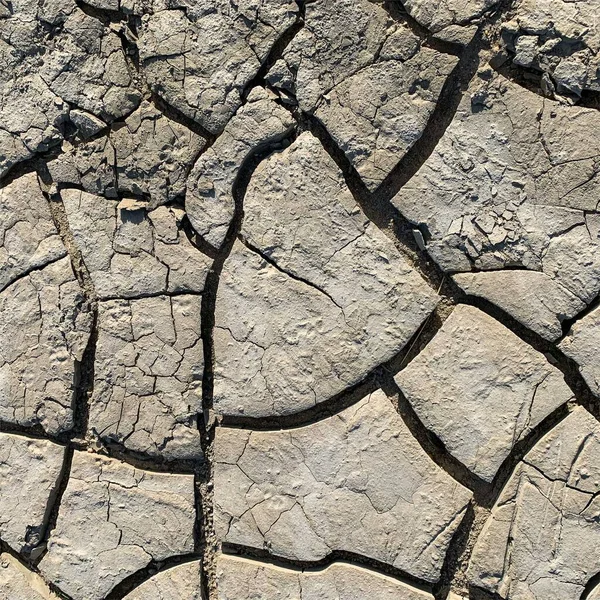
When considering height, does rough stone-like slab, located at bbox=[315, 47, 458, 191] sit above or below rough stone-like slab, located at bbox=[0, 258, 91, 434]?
above

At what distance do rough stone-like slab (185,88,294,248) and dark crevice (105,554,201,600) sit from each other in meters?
0.96

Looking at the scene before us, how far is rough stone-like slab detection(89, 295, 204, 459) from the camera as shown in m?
1.90

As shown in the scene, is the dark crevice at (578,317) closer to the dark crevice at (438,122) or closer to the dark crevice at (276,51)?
the dark crevice at (438,122)

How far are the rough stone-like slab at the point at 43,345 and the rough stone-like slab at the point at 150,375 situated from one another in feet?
0.28

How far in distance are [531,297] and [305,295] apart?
64 centimetres

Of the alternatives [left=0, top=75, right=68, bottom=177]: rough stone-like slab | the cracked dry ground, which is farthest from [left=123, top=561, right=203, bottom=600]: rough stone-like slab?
[left=0, top=75, right=68, bottom=177]: rough stone-like slab

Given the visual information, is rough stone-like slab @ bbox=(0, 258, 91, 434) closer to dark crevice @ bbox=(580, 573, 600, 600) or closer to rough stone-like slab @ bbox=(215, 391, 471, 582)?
rough stone-like slab @ bbox=(215, 391, 471, 582)

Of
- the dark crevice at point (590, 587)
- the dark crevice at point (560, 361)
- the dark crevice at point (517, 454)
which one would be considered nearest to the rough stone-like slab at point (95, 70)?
the dark crevice at point (560, 361)

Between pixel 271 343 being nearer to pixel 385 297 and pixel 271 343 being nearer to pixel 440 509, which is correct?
pixel 385 297

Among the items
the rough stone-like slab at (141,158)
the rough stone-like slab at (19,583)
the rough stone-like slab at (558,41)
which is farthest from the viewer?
the rough stone-like slab at (19,583)

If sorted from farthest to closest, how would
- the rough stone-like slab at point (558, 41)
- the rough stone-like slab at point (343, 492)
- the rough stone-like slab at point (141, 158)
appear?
the rough stone-like slab at point (141, 158)
the rough stone-like slab at point (343, 492)
the rough stone-like slab at point (558, 41)

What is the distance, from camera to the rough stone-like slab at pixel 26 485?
197cm

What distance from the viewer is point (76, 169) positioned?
1937 mm

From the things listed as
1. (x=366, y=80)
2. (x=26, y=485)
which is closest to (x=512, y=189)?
(x=366, y=80)
